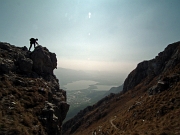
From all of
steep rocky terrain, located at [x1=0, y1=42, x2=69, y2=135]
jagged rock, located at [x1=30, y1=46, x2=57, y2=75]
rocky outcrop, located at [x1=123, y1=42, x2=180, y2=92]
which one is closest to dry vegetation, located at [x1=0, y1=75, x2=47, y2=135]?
steep rocky terrain, located at [x1=0, y1=42, x2=69, y2=135]

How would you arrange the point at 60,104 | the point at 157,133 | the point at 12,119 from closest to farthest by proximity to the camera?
the point at 12,119, the point at 157,133, the point at 60,104

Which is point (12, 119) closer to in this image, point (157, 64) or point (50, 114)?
point (50, 114)

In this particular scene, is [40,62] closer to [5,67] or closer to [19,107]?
[5,67]

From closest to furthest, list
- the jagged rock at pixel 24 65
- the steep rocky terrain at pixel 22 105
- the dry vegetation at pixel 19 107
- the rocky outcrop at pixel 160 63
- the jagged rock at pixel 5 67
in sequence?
the dry vegetation at pixel 19 107, the steep rocky terrain at pixel 22 105, the jagged rock at pixel 5 67, the jagged rock at pixel 24 65, the rocky outcrop at pixel 160 63

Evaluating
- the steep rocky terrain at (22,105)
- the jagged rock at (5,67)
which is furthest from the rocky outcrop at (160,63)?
the jagged rock at (5,67)

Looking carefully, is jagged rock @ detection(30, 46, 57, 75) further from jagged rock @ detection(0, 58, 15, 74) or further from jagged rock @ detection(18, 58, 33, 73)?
jagged rock @ detection(0, 58, 15, 74)

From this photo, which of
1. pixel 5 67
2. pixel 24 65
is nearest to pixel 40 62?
pixel 24 65

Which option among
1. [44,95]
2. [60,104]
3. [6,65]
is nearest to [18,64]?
[6,65]

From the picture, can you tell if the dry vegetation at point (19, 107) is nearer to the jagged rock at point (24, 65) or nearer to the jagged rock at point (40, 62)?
the jagged rock at point (24, 65)

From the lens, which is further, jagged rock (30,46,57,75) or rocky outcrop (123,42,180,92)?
rocky outcrop (123,42,180,92)

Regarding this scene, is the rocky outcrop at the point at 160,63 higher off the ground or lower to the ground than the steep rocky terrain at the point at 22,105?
higher

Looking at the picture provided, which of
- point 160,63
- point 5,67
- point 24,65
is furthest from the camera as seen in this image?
point 160,63
